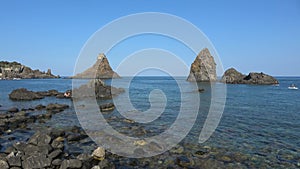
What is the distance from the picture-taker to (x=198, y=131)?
20.2m

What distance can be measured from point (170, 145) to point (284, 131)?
11235 mm

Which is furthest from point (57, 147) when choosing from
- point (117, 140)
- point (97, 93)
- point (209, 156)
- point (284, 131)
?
point (97, 93)

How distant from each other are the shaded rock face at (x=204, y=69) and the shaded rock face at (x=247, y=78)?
7554 millimetres

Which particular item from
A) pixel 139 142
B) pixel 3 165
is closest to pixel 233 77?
pixel 139 142

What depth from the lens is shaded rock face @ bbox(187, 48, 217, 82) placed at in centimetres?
12731

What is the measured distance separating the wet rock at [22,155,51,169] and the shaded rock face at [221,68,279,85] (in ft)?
348

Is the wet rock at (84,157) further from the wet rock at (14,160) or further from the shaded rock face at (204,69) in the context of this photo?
the shaded rock face at (204,69)

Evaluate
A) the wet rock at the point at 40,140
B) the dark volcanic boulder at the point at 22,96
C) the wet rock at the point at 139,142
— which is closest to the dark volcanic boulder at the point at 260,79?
the dark volcanic boulder at the point at 22,96

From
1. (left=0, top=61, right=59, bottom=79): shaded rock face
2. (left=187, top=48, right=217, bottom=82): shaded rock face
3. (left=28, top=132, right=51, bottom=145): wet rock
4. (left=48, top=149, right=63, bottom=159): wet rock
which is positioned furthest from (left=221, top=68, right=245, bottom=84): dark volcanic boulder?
(left=0, top=61, right=59, bottom=79): shaded rock face

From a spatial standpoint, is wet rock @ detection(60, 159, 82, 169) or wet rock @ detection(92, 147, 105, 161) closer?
wet rock @ detection(60, 159, 82, 169)

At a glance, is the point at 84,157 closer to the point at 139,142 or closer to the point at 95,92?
the point at 139,142

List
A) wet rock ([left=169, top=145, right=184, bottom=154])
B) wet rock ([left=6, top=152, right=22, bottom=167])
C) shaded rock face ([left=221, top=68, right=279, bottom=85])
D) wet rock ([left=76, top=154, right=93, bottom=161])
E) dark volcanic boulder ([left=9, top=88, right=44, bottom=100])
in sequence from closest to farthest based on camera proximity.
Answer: wet rock ([left=6, top=152, right=22, bottom=167]) → wet rock ([left=76, top=154, right=93, bottom=161]) → wet rock ([left=169, top=145, right=184, bottom=154]) → dark volcanic boulder ([left=9, top=88, right=44, bottom=100]) → shaded rock face ([left=221, top=68, right=279, bottom=85])

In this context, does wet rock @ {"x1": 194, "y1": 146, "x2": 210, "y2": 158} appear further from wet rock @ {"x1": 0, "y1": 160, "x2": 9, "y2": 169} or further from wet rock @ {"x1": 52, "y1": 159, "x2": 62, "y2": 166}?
wet rock @ {"x1": 0, "y1": 160, "x2": 9, "y2": 169}

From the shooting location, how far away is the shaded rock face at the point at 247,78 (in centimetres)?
10548
